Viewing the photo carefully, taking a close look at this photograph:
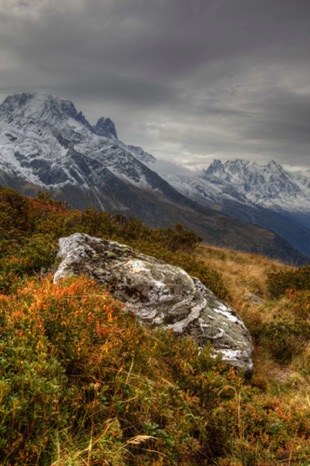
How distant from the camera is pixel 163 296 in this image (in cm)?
746

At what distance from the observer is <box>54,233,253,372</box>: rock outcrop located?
6.82m

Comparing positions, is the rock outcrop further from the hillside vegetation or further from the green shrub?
the green shrub

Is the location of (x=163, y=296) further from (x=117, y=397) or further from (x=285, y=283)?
(x=285, y=283)

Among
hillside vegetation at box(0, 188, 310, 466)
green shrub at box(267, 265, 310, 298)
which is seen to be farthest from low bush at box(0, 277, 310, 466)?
green shrub at box(267, 265, 310, 298)

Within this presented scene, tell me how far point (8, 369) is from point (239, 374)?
4.11 m

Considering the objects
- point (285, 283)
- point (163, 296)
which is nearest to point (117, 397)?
point (163, 296)

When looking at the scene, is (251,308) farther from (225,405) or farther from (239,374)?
(225,405)

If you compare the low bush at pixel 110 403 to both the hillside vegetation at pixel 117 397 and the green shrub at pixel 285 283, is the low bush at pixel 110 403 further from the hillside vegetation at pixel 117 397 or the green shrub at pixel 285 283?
the green shrub at pixel 285 283

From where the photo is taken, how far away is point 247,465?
368 centimetres

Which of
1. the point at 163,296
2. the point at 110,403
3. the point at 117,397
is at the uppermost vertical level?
the point at 163,296

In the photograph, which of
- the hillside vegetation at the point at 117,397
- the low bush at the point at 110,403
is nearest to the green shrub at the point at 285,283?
the hillside vegetation at the point at 117,397

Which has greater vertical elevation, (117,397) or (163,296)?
(163,296)

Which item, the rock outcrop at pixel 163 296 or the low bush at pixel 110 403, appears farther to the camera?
the rock outcrop at pixel 163 296

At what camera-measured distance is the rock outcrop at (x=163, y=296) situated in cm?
682
